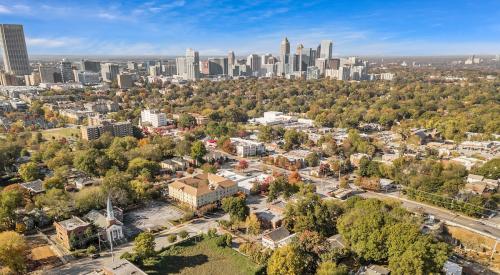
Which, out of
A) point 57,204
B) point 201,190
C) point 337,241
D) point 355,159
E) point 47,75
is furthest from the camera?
point 47,75

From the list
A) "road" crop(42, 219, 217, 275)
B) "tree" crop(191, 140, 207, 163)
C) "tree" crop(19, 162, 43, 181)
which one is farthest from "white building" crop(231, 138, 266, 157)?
"tree" crop(19, 162, 43, 181)

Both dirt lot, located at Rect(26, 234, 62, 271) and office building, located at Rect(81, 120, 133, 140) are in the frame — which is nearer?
dirt lot, located at Rect(26, 234, 62, 271)

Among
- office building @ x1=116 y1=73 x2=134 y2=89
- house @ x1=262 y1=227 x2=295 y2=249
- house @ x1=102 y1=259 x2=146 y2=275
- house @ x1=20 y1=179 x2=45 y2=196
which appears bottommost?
house @ x1=262 y1=227 x2=295 y2=249

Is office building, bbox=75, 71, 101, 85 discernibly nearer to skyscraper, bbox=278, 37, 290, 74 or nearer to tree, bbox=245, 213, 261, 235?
skyscraper, bbox=278, 37, 290, 74

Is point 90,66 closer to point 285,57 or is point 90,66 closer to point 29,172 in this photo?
point 285,57

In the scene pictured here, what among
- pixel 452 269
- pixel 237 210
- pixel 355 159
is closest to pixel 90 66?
pixel 355 159

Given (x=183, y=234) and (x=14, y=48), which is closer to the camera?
(x=183, y=234)
